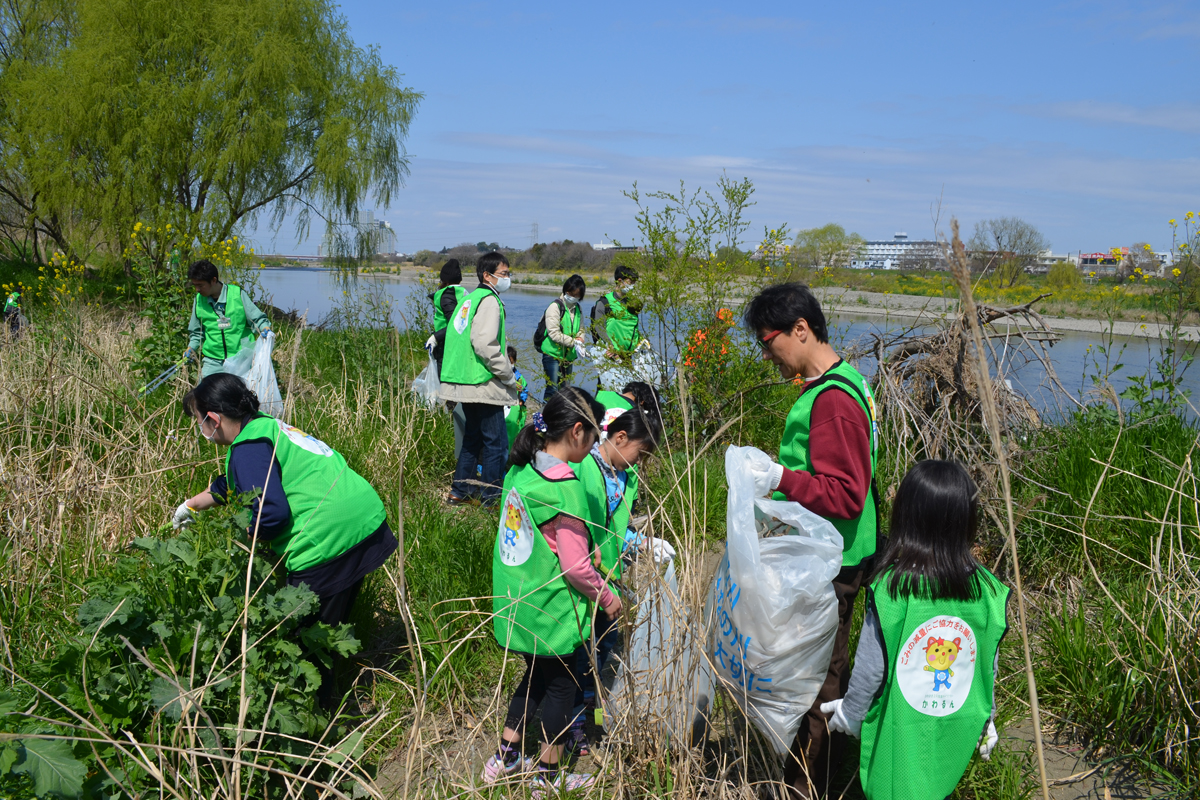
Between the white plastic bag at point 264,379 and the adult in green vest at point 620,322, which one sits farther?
the adult in green vest at point 620,322

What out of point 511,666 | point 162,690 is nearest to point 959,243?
point 162,690

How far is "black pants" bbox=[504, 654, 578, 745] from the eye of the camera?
2.53 metres

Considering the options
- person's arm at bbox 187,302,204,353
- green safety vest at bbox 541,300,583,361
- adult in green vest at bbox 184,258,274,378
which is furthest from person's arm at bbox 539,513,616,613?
green safety vest at bbox 541,300,583,361

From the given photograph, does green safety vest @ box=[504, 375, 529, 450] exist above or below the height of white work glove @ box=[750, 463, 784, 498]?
below

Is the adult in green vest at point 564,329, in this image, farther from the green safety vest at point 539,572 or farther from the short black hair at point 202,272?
the green safety vest at point 539,572

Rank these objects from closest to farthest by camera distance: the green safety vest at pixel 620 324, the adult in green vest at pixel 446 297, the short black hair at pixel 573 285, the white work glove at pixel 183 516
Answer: the white work glove at pixel 183 516 → the adult in green vest at pixel 446 297 → the green safety vest at pixel 620 324 → the short black hair at pixel 573 285

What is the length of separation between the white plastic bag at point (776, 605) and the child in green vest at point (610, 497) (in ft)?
1.71

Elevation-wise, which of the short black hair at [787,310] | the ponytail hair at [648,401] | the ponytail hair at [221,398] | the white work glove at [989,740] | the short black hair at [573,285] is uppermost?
the short black hair at [573,285]

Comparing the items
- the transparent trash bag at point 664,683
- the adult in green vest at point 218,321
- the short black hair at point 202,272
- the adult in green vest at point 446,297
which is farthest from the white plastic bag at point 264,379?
the transparent trash bag at point 664,683

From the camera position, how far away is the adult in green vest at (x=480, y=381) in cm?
503

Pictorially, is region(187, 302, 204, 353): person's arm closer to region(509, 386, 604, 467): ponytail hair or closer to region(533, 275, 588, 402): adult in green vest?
region(533, 275, 588, 402): adult in green vest

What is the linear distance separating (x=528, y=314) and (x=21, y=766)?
17416 mm

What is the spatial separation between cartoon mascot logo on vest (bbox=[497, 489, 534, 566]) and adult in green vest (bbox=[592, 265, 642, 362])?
3.58 meters

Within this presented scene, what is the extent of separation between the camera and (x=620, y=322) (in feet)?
21.0
